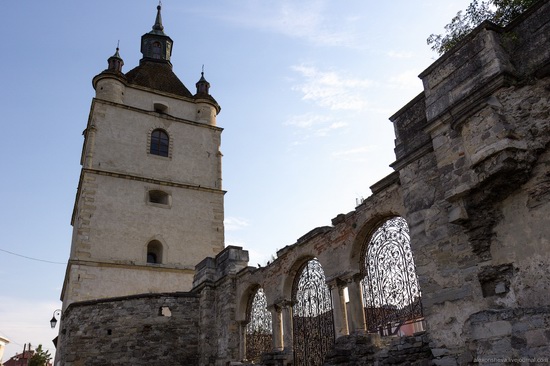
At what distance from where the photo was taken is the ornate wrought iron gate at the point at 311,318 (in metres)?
9.36

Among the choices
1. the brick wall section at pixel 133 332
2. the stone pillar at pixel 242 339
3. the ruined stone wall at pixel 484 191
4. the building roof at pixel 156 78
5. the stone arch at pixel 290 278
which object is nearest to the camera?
the ruined stone wall at pixel 484 191

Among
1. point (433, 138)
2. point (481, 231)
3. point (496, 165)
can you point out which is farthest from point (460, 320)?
point (433, 138)

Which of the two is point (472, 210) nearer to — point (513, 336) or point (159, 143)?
point (513, 336)

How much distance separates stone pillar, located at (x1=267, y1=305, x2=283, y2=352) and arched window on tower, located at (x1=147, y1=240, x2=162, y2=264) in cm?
1041

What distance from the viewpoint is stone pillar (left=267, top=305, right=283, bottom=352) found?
10641mm

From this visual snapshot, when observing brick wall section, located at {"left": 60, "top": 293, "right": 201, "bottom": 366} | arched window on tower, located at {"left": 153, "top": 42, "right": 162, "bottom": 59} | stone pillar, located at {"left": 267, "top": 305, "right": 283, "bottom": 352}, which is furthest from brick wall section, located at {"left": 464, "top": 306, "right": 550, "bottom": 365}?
arched window on tower, located at {"left": 153, "top": 42, "right": 162, "bottom": 59}

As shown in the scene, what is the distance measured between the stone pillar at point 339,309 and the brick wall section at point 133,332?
682 centimetres

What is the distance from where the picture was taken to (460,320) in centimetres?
579

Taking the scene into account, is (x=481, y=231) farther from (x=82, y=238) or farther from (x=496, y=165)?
(x=82, y=238)

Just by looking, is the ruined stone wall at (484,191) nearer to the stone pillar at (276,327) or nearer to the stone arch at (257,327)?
the stone pillar at (276,327)

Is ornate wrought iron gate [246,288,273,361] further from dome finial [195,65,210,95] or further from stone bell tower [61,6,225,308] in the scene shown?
dome finial [195,65,210,95]

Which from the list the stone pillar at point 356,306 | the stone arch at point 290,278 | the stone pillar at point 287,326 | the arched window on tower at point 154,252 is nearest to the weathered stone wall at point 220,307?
the stone pillar at point 287,326

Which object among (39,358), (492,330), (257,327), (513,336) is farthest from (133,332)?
(39,358)

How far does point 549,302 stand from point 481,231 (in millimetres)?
1092
